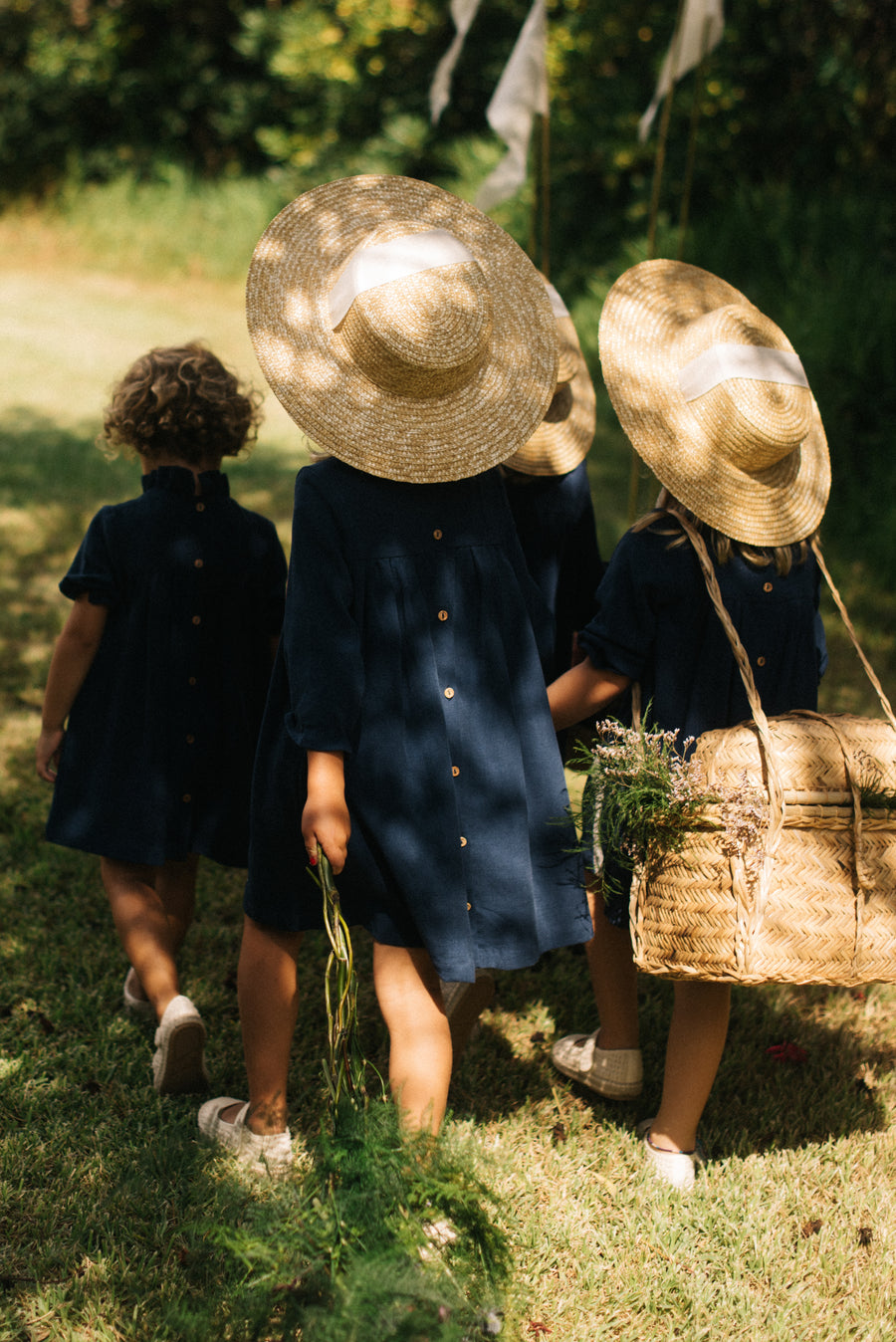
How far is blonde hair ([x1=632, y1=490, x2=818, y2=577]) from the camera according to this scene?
2510mm

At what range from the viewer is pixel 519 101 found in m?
5.20

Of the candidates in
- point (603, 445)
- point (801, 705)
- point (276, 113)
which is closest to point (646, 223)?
point (603, 445)

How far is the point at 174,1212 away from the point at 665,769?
1.39 m

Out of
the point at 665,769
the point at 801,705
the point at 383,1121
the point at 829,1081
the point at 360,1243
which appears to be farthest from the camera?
the point at 829,1081

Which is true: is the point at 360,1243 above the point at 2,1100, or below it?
above

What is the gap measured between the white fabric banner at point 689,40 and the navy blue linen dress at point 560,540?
8.56 feet

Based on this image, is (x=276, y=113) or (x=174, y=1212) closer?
(x=174, y=1212)

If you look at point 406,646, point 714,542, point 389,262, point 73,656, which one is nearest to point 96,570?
point 73,656

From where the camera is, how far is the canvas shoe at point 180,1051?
2691 mm

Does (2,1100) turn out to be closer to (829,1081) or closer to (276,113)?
(829,1081)

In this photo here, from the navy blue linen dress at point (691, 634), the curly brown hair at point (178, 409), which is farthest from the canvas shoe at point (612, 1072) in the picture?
the curly brown hair at point (178, 409)

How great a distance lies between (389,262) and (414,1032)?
1481 mm

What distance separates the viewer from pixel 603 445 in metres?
10.8

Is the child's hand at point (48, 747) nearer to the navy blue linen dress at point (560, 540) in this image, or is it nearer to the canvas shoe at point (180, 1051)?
the canvas shoe at point (180, 1051)
